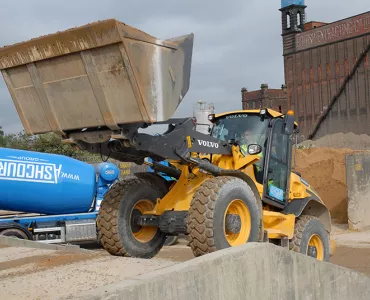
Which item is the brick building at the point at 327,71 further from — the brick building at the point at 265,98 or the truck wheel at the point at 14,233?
the truck wheel at the point at 14,233

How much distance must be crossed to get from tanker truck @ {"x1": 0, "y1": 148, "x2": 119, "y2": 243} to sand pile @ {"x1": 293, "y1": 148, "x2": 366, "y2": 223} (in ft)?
25.6

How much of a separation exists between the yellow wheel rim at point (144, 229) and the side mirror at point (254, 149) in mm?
1599

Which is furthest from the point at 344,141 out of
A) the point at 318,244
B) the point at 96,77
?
the point at 96,77

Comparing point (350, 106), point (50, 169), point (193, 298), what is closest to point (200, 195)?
point (193, 298)

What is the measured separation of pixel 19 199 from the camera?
39.8ft

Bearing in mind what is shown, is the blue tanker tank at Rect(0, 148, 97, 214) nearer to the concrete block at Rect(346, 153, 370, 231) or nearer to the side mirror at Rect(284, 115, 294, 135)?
the side mirror at Rect(284, 115, 294, 135)

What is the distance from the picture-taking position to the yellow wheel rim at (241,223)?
6.73 m

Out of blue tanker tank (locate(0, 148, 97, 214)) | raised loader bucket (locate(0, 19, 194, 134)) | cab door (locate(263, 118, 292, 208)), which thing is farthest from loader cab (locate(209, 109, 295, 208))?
blue tanker tank (locate(0, 148, 97, 214))

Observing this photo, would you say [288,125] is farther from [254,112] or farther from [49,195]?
[49,195]

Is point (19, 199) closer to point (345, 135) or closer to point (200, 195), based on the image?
point (200, 195)

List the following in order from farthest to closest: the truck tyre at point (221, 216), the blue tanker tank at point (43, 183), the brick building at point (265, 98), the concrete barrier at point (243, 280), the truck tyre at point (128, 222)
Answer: the brick building at point (265, 98), the blue tanker tank at point (43, 183), the truck tyre at point (128, 222), the truck tyre at point (221, 216), the concrete barrier at point (243, 280)

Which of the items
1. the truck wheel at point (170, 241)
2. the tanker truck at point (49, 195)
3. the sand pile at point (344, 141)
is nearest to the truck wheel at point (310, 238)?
the truck wheel at point (170, 241)

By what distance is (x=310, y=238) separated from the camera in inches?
344

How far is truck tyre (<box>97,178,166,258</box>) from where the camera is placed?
7.01 metres
